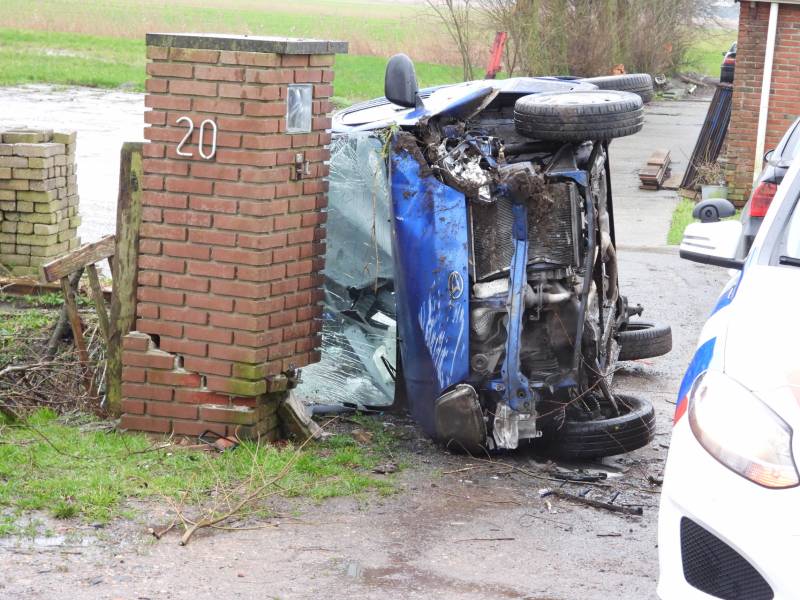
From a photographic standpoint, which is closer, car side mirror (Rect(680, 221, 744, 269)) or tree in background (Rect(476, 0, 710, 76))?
car side mirror (Rect(680, 221, 744, 269))

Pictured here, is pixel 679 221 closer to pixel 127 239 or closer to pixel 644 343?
pixel 644 343

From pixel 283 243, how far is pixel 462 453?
1347 mm

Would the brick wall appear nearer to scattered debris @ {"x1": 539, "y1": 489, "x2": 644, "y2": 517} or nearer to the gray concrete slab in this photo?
the gray concrete slab

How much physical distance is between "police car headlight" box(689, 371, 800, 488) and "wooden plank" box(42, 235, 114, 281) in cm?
365

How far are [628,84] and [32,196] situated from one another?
448 centimetres

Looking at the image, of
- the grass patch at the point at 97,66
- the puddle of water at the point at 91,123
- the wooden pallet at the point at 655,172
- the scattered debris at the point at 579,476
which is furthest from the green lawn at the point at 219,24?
the scattered debris at the point at 579,476

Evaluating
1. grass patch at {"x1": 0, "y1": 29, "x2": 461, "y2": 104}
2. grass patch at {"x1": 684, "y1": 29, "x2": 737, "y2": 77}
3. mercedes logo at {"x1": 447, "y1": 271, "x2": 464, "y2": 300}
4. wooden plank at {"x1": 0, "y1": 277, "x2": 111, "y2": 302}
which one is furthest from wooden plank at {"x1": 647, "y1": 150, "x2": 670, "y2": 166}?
grass patch at {"x1": 684, "y1": 29, "x2": 737, "y2": 77}

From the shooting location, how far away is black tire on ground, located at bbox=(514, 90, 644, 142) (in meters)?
5.21

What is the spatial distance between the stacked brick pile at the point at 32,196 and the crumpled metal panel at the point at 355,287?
3308mm

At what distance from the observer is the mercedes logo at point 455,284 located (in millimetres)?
5098

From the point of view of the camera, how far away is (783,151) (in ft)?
30.3

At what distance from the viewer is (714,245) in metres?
4.48

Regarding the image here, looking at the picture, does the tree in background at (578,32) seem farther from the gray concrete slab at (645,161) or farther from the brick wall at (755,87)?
the brick wall at (755,87)

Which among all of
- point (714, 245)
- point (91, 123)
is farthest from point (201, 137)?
point (91, 123)
